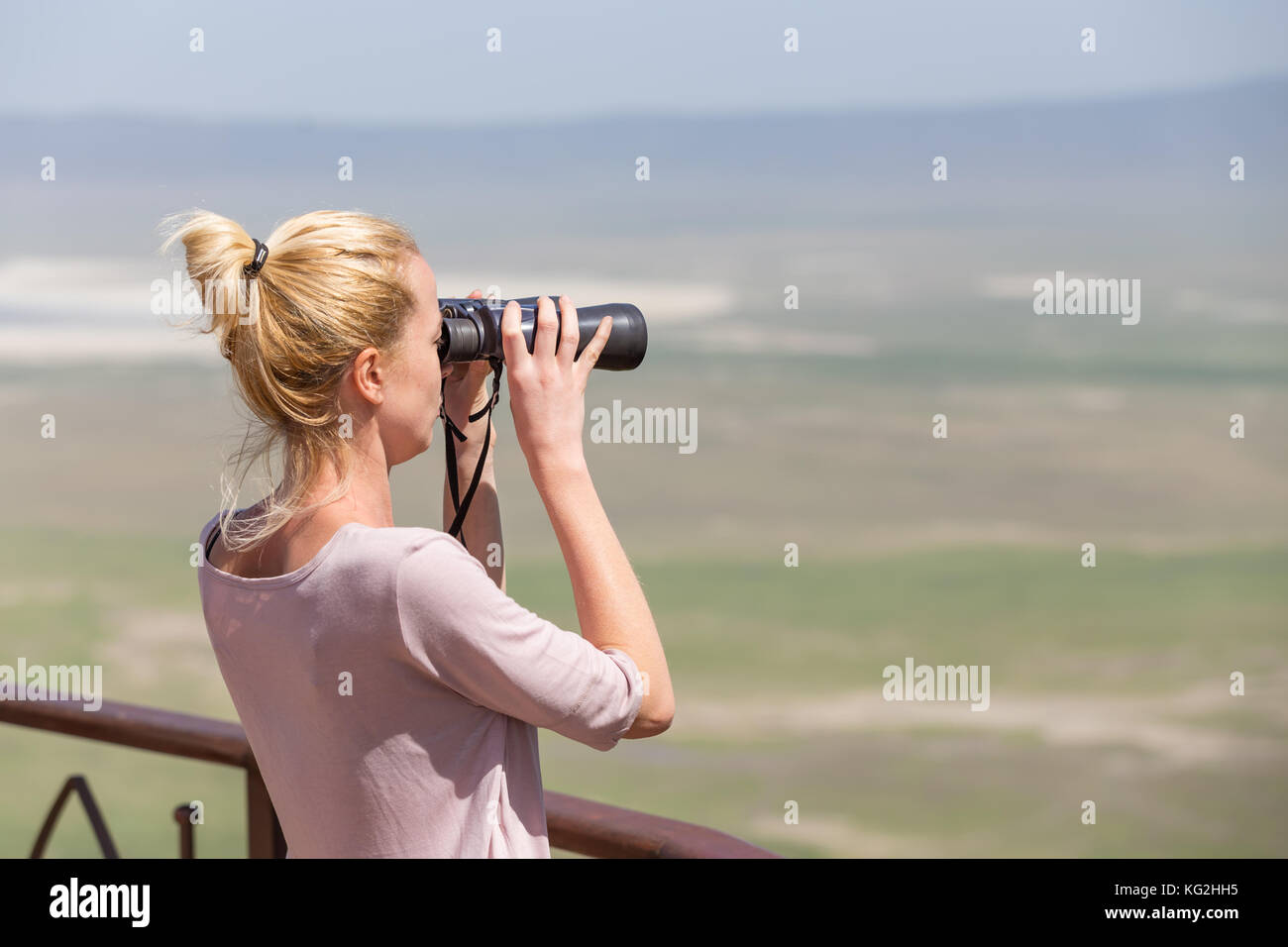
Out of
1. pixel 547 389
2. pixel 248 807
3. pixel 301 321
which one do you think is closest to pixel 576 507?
pixel 547 389

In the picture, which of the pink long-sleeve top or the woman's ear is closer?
the pink long-sleeve top

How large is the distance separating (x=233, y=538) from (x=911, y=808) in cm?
1346

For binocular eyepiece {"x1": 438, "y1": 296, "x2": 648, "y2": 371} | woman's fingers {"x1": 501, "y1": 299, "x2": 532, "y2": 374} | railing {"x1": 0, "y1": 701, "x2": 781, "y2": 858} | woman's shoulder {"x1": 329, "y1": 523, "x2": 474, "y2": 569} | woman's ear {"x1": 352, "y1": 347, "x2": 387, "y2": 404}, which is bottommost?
railing {"x1": 0, "y1": 701, "x2": 781, "y2": 858}

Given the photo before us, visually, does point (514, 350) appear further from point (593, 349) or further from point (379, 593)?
point (379, 593)

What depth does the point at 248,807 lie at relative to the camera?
191 centimetres

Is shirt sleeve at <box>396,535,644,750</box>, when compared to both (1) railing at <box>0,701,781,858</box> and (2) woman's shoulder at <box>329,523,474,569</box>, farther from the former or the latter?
(1) railing at <box>0,701,781,858</box>

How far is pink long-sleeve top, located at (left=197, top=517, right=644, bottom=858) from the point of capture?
89cm

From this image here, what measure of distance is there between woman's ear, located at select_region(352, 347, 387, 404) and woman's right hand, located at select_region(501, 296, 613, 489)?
0.11m

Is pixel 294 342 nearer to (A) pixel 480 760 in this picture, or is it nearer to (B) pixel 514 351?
(B) pixel 514 351

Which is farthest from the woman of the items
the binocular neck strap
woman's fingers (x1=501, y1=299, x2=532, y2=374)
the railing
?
the railing

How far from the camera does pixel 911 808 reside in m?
13.5

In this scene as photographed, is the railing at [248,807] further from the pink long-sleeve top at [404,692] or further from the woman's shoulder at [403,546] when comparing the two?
the woman's shoulder at [403,546]

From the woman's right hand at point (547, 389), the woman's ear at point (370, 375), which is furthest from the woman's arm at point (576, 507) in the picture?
the woman's ear at point (370, 375)
